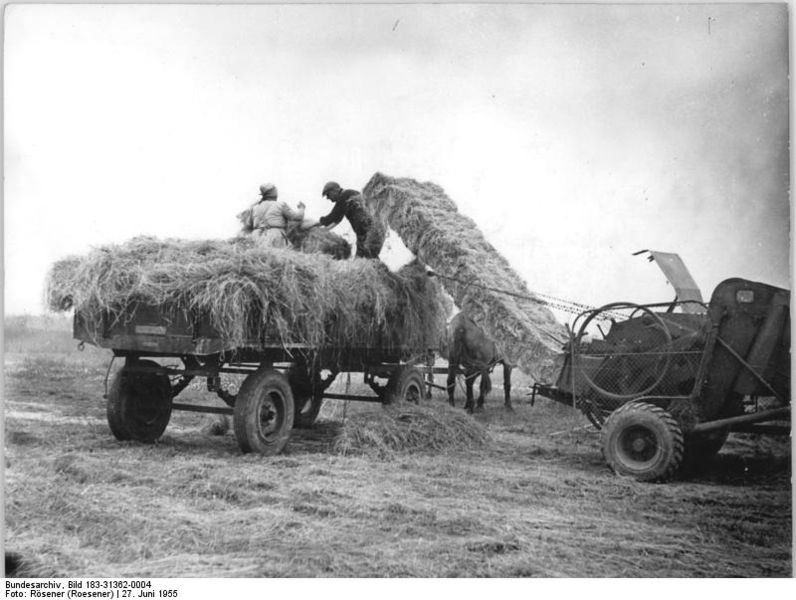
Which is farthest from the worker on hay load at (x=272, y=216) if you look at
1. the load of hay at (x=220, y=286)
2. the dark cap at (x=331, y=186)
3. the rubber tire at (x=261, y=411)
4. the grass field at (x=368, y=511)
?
the grass field at (x=368, y=511)

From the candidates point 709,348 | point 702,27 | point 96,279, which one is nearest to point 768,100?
point 702,27

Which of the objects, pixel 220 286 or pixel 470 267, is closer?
pixel 220 286

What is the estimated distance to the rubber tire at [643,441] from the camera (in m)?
7.07

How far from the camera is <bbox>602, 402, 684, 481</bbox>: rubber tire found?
7066mm

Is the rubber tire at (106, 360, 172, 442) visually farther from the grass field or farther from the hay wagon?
the grass field

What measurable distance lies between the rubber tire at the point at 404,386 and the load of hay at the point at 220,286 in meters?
1.91

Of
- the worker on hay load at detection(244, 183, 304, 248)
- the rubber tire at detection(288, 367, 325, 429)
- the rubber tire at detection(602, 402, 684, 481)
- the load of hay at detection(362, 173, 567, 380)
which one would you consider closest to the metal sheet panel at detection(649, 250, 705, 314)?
the load of hay at detection(362, 173, 567, 380)

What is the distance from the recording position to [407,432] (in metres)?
8.62

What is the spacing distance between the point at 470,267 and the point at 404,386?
204 centimetres

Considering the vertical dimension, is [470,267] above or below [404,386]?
above

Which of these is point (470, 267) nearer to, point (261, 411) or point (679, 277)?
point (679, 277)

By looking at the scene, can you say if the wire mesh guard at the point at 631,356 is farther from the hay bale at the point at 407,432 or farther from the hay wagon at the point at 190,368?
the hay wagon at the point at 190,368

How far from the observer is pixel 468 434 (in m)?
9.11

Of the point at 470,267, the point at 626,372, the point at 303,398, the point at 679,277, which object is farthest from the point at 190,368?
the point at 679,277
